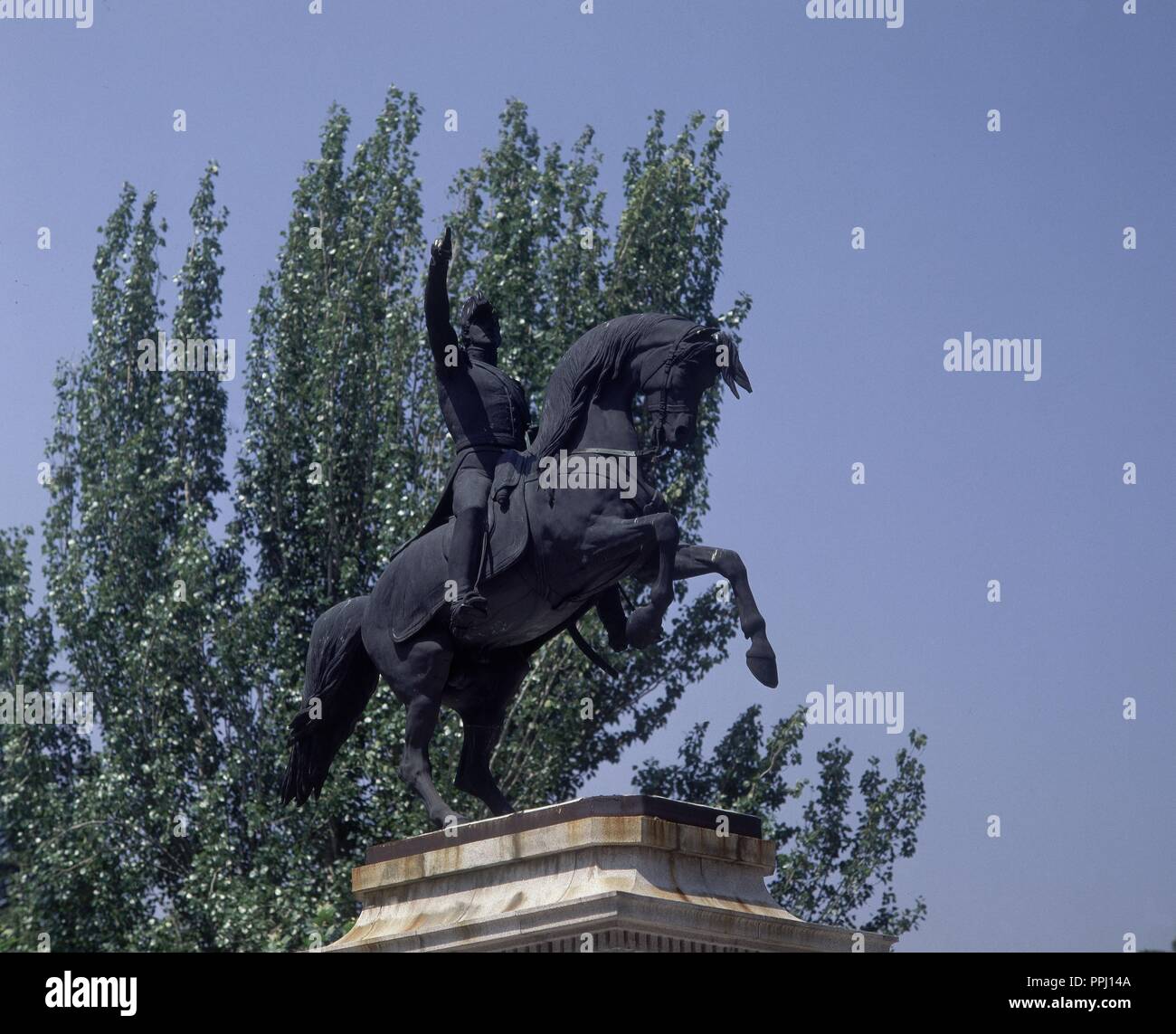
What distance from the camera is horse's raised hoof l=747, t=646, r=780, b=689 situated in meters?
8.59

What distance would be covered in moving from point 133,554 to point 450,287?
13.3 ft

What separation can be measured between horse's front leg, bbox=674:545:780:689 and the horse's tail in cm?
220

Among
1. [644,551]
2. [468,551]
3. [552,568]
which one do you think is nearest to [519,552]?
[552,568]

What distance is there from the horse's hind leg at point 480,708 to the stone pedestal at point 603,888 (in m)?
1.00

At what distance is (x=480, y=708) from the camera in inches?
396

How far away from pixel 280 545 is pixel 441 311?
918 cm

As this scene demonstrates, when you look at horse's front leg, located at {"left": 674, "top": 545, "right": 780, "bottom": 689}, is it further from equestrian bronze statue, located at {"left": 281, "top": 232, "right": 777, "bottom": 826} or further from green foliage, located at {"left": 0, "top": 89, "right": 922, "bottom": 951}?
green foliage, located at {"left": 0, "top": 89, "right": 922, "bottom": 951}

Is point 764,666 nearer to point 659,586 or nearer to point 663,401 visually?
point 659,586

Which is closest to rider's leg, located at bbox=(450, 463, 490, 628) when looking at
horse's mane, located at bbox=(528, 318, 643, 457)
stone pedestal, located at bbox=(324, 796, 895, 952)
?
horse's mane, located at bbox=(528, 318, 643, 457)

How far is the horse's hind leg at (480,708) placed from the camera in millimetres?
10023

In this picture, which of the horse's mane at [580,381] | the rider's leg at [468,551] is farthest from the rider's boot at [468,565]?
the horse's mane at [580,381]

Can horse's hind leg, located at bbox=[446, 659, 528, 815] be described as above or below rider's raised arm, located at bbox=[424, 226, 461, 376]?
below
